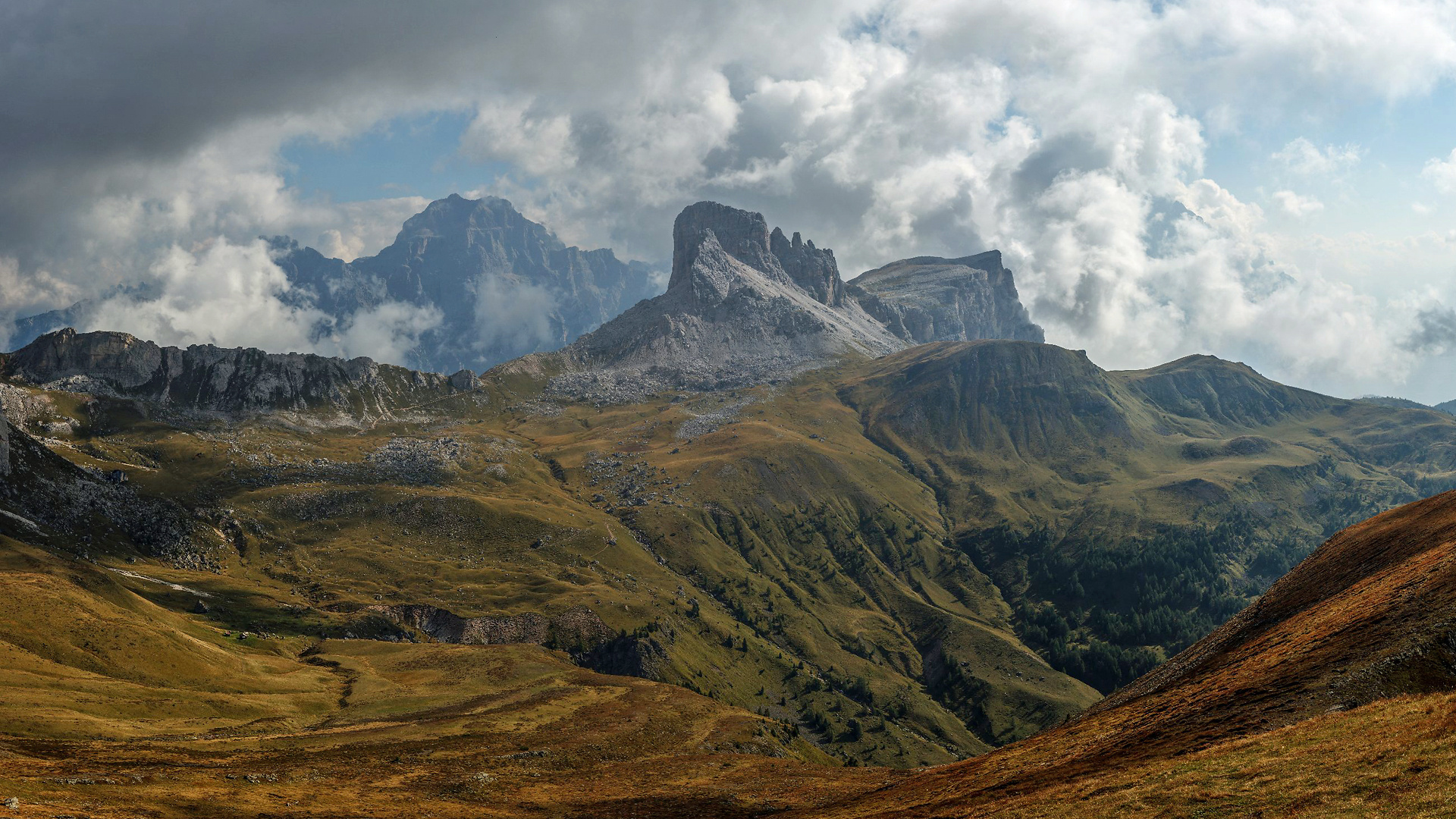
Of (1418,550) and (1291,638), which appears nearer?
(1291,638)

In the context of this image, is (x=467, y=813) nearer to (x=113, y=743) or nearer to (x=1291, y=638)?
(x=113, y=743)

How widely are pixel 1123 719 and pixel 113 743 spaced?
150 m

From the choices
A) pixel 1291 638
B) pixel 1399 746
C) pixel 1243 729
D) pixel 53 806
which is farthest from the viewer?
pixel 1291 638

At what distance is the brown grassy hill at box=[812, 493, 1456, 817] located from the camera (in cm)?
5072

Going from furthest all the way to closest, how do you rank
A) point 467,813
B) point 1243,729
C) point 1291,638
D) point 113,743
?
point 113,743
point 467,813
point 1291,638
point 1243,729

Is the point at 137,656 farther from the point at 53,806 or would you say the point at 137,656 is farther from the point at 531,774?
the point at 53,806

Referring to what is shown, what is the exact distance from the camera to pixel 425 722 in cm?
17138

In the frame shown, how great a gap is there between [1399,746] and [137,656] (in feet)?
759

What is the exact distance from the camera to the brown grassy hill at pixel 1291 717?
50719 millimetres

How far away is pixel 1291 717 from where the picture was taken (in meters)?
66.0

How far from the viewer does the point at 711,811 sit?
371ft

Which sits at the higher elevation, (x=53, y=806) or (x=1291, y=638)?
(x=1291, y=638)

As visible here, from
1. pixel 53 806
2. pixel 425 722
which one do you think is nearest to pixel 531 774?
pixel 425 722

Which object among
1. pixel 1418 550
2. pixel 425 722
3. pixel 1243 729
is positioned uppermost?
pixel 1418 550
